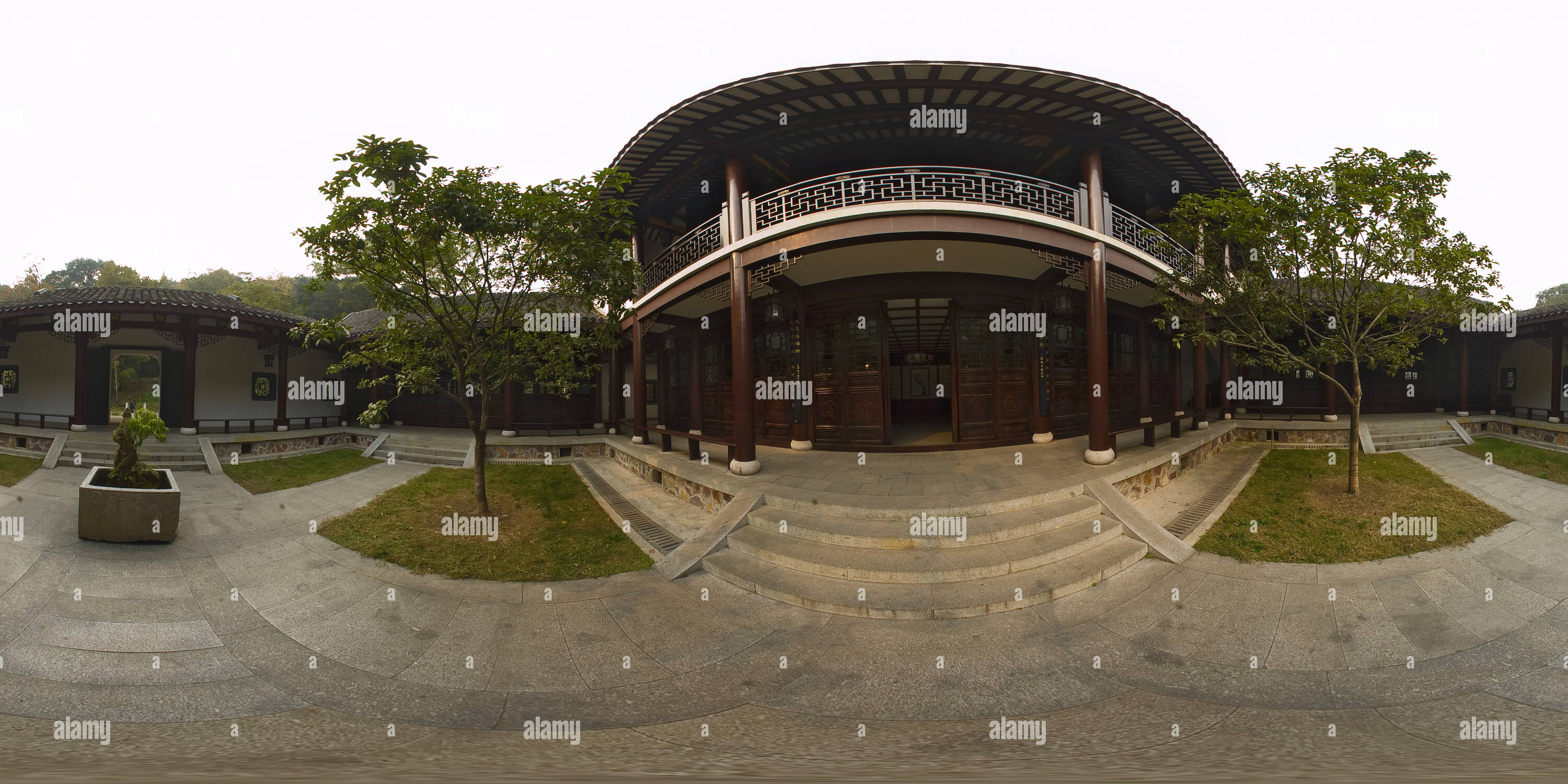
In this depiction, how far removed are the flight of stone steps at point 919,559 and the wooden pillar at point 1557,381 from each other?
17.9m

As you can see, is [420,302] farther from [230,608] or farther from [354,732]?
[354,732]

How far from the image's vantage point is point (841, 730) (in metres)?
3.53

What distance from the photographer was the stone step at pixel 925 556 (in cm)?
546

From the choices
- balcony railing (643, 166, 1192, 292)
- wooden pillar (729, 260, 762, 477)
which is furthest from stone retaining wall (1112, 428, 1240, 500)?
wooden pillar (729, 260, 762, 477)

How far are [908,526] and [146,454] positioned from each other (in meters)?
15.9

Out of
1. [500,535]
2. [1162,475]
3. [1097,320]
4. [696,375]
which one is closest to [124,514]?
[500,535]

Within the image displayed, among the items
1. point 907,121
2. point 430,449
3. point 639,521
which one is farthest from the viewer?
point 430,449

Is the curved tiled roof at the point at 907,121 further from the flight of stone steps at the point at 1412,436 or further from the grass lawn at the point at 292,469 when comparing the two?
the grass lawn at the point at 292,469

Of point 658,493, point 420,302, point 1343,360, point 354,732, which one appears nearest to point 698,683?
point 354,732

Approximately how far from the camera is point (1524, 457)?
10516mm

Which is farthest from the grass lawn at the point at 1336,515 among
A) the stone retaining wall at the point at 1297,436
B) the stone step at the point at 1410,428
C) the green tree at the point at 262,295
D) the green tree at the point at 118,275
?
the green tree at the point at 118,275

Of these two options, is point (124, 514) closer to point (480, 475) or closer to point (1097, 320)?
point (480, 475)

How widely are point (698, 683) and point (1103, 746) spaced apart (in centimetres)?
275

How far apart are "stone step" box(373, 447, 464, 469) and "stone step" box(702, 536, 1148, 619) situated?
9.12m
